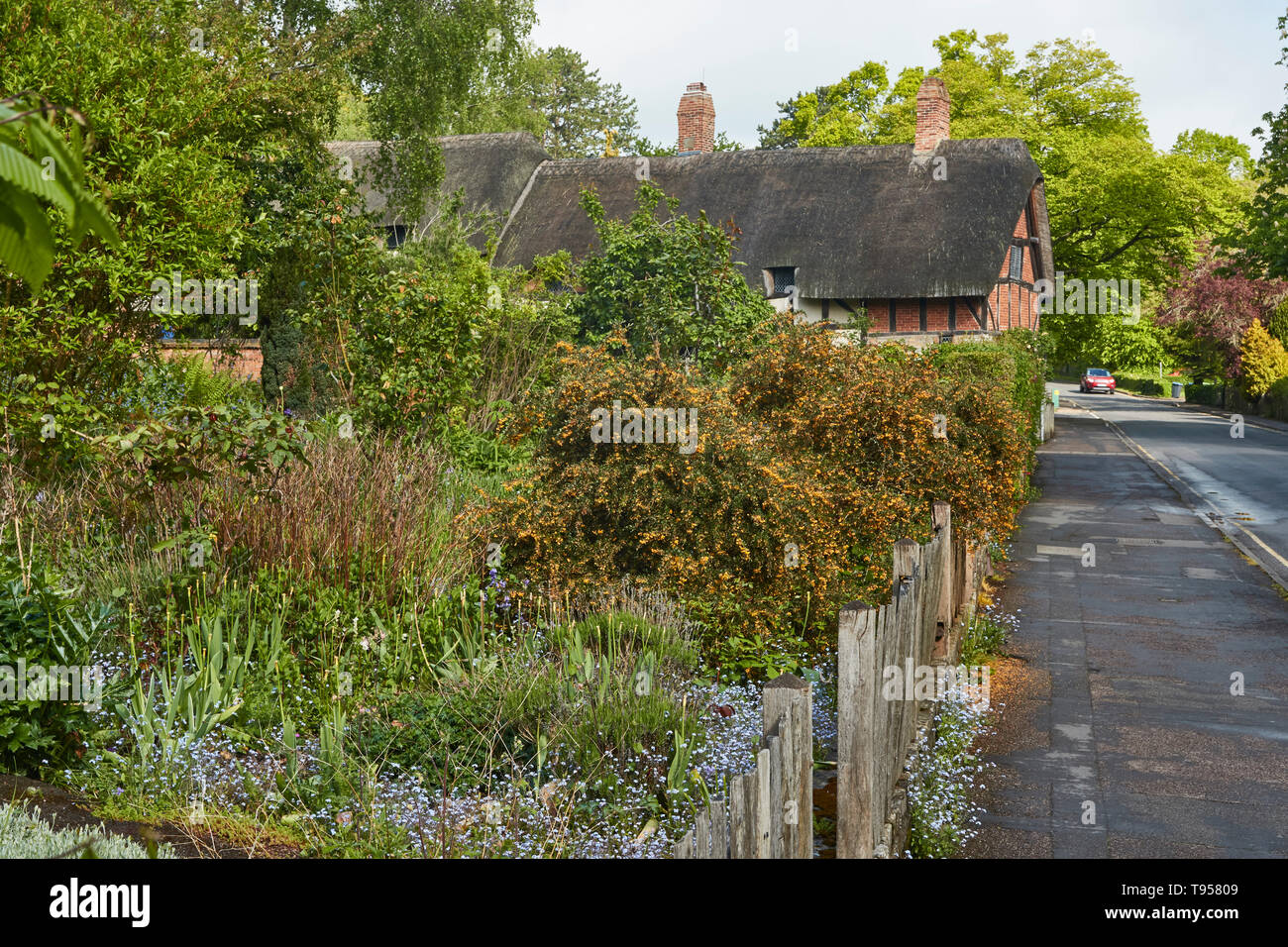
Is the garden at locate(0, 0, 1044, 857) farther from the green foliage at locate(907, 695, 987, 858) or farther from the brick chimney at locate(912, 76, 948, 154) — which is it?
the brick chimney at locate(912, 76, 948, 154)

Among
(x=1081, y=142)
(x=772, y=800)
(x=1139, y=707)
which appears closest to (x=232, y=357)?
(x=1139, y=707)

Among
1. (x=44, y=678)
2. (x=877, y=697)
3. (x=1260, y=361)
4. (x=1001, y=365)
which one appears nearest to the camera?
(x=877, y=697)

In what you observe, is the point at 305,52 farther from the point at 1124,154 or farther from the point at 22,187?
the point at 1124,154

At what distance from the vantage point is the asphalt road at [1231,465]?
15897 millimetres

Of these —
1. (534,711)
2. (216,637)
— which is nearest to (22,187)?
(534,711)

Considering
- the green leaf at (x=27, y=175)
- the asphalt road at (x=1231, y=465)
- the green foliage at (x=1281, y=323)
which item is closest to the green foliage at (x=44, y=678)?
the green leaf at (x=27, y=175)

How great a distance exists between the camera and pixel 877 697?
4.67 meters

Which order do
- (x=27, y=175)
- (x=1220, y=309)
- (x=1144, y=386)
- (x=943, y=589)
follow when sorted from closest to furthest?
1. (x=27, y=175)
2. (x=943, y=589)
3. (x=1220, y=309)
4. (x=1144, y=386)

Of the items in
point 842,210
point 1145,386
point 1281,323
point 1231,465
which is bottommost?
point 1231,465

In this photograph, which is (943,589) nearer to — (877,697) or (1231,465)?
(877,697)

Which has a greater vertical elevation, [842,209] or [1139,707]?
[842,209]

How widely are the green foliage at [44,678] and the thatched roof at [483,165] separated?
30603mm

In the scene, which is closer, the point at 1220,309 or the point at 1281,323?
the point at 1281,323

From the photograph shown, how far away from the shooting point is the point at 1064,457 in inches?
1065
